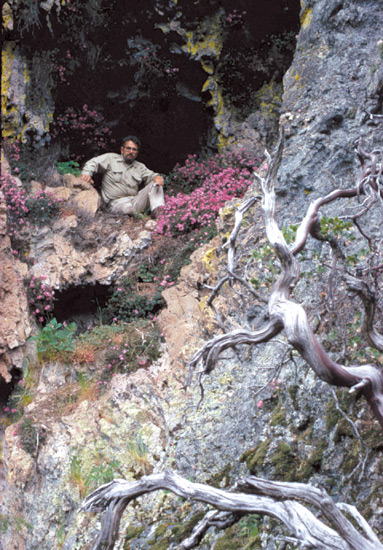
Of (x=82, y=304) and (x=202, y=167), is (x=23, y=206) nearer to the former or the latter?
(x=82, y=304)

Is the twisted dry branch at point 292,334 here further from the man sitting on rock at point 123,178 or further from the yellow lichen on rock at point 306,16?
the man sitting on rock at point 123,178

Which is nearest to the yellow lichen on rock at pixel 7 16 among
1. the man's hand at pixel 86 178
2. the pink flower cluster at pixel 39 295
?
the man's hand at pixel 86 178

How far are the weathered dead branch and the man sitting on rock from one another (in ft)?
20.1

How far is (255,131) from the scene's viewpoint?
28.8 feet

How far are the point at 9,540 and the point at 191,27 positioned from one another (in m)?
8.02

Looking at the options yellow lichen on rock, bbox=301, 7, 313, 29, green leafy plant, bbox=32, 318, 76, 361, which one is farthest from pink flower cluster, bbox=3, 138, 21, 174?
yellow lichen on rock, bbox=301, 7, 313, 29

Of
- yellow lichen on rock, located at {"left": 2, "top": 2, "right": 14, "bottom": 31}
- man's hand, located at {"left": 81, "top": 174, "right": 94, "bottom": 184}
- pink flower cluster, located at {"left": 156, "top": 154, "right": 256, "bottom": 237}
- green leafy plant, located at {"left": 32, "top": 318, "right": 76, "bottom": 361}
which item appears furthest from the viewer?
man's hand, located at {"left": 81, "top": 174, "right": 94, "bottom": 184}

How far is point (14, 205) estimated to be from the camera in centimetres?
714

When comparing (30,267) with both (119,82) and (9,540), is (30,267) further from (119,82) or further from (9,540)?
(119,82)

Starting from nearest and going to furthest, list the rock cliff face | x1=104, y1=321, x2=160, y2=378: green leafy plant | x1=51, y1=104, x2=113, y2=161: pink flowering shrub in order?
1. the rock cliff face
2. x1=104, y1=321, x2=160, y2=378: green leafy plant
3. x1=51, y1=104, x2=113, y2=161: pink flowering shrub

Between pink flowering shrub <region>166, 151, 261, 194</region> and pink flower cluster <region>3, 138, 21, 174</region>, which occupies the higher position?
pink flower cluster <region>3, 138, 21, 174</region>

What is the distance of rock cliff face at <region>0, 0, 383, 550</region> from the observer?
11.5ft

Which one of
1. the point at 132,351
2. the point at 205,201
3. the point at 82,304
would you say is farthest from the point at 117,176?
the point at 132,351

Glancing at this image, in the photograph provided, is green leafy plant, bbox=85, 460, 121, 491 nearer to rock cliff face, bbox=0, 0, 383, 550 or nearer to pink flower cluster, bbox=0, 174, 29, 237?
rock cliff face, bbox=0, 0, 383, 550
